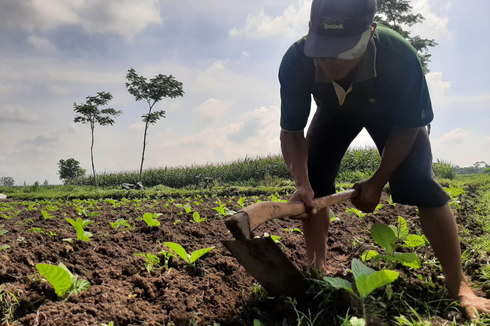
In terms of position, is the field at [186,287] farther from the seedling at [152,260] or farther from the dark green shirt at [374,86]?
the dark green shirt at [374,86]

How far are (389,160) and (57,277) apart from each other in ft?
6.57

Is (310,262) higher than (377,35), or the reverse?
(377,35)

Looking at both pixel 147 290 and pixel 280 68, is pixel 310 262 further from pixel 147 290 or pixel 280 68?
pixel 280 68

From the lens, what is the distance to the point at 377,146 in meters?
2.56

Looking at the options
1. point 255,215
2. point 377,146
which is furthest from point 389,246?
point 255,215

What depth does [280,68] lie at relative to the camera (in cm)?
231

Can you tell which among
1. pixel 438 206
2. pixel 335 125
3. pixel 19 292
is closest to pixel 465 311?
pixel 438 206

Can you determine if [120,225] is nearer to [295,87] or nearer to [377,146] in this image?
[295,87]

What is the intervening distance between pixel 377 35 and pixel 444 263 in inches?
58.2

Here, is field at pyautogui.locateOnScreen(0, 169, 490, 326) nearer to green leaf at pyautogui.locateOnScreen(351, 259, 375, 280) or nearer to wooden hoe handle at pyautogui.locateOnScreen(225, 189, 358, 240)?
green leaf at pyautogui.locateOnScreen(351, 259, 375, 280)

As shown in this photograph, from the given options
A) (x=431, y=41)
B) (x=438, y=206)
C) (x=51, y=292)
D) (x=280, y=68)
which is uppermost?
(x=431, y=41)

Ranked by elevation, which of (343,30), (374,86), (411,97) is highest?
(343,30)

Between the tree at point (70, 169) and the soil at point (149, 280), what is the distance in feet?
112

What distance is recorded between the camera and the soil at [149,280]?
1.73 meters
